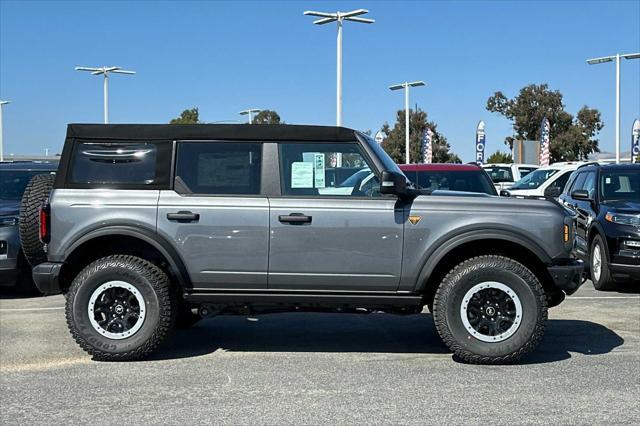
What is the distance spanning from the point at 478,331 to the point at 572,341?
53.6 inches

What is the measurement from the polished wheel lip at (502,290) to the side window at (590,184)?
16.7 ft

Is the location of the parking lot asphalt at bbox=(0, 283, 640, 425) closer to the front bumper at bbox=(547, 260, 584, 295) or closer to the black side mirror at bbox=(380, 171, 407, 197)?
the front bumper at bbox=(547, 260, 584, 295)

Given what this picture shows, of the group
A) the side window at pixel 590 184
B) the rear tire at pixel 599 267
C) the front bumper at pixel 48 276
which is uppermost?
the side window at pixel 590 184

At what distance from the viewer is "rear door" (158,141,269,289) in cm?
597

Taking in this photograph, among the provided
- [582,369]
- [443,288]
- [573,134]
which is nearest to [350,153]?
[443,288]

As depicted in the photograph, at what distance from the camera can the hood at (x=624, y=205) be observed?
948 centimetres

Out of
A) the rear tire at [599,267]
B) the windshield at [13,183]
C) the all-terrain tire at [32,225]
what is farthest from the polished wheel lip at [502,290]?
the windshield at [13,183]

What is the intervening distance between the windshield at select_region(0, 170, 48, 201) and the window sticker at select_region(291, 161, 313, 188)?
5.29 m

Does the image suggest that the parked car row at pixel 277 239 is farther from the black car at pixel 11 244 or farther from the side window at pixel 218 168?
the black car at pixel 11 244

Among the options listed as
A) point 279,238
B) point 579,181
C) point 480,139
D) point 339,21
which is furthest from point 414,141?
point 279,238

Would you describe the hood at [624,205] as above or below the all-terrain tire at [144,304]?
above

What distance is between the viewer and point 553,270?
5.86 m

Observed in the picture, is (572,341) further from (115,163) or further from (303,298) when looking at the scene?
(115,163)

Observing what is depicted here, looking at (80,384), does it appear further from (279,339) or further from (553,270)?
(553,270)
